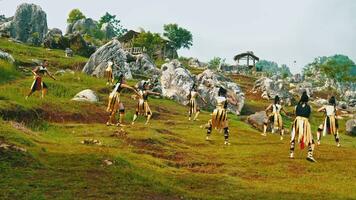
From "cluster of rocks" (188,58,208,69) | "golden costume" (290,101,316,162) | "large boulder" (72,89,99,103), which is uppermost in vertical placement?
"cluster of rocks" (188,58,208,69)

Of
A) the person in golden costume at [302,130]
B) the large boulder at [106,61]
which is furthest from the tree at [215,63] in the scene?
the person in golden costume at [302,130]

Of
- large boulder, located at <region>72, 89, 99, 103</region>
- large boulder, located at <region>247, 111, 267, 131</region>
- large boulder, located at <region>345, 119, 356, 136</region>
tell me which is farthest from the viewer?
large boulder, located at <region>345, 119, 356, 136</region>

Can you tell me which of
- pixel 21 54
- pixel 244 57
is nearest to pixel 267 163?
pixel 21 54

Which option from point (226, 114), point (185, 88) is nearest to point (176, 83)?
point (185, 88)

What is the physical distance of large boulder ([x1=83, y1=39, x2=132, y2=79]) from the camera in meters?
68.8

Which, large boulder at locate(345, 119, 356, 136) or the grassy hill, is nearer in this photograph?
the grassy hill

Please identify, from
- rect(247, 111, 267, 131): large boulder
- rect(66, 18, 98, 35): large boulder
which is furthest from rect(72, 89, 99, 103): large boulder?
rect(66, 18, 98, 35): large boulder

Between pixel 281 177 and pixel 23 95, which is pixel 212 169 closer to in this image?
pixel 281 177

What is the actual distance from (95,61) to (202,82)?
53.8 feet

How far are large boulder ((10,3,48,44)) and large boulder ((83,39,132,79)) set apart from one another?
106ft

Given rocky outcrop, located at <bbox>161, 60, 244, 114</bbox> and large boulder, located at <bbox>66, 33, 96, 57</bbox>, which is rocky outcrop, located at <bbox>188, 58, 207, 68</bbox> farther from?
rocky outcrop, located at <bbox>161, 60, 244, 114</bbox>

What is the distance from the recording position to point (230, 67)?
146750 millimetres

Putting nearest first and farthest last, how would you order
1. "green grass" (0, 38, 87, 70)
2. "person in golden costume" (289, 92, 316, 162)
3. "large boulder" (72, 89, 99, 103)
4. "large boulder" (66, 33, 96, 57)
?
"person in golden costume" (289, 92, 316, 162) < "large boulder" (72, 89, 99, 103) < "green grass" (0, 38, 87, 70) < "large boulder" (66, 33, 96, 57)

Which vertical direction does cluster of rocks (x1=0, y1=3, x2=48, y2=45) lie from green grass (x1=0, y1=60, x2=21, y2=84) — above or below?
above
